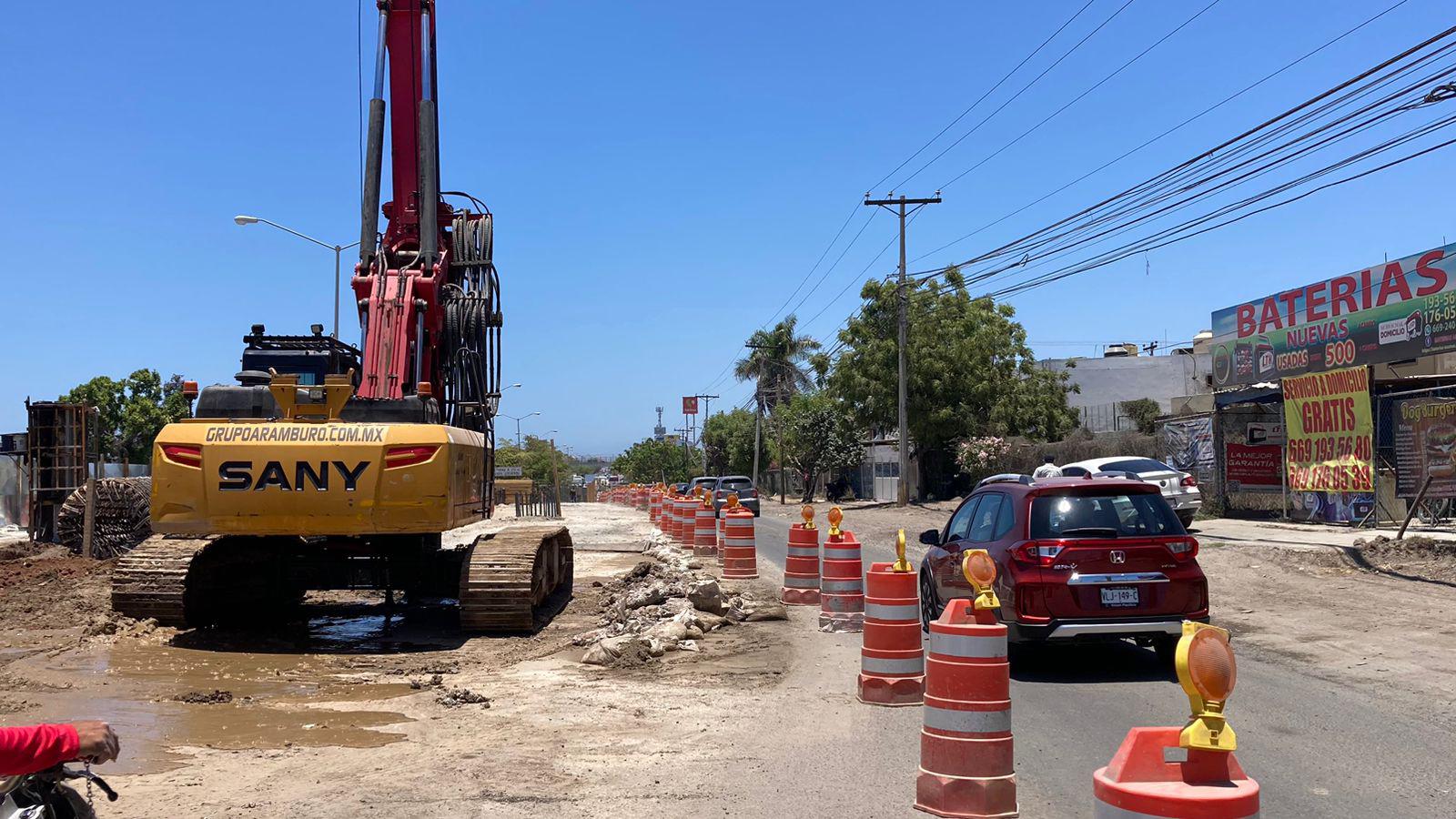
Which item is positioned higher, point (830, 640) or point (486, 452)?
point (486, 452)

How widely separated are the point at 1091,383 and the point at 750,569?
49.2m

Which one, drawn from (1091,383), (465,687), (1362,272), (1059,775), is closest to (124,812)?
(465,687)

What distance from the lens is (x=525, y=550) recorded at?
42.9ft

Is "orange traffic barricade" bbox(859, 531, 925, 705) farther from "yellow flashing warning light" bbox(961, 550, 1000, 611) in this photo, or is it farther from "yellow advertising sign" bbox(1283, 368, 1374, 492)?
"yellow advertising sign" bbox(1283, 368, 1374, 492)

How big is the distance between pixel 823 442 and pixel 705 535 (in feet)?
126

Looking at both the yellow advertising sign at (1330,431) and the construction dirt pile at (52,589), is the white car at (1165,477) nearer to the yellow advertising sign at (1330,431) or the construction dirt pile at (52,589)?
the yellow advertising sign at (1330,431)

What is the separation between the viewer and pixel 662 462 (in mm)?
135750

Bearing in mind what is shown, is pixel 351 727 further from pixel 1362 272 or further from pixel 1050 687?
pixel 1362 272

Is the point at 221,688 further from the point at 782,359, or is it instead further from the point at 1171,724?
the point at 782,359

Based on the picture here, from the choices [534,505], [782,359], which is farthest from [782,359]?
[534,505]

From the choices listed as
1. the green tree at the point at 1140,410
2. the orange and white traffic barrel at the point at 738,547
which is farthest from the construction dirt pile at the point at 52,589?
the green tree at the point at 1140,410

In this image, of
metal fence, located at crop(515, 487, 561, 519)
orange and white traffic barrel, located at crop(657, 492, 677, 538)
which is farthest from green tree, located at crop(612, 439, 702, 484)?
orange and white traffic barrel, located at crop(657, 492, 677, 538)

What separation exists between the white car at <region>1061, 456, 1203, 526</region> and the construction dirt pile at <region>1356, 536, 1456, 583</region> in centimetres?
617

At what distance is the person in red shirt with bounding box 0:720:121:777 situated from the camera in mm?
3555
